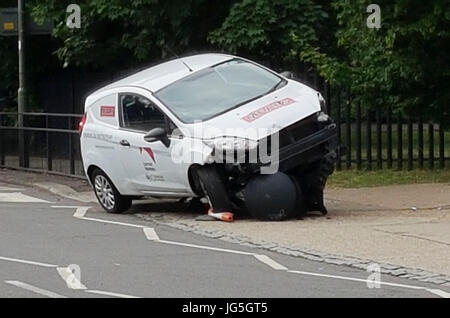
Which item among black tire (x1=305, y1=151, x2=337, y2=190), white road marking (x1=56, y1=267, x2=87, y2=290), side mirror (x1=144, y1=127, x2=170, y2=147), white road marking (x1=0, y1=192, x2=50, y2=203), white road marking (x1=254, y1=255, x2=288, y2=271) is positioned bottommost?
white road marking (x1=0, y1=192, x2=50, y2=203)

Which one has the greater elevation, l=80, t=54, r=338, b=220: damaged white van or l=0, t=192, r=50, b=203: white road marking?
l=80, t=54, r=338, b=220: damaged white van

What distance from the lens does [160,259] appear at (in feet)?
37.5

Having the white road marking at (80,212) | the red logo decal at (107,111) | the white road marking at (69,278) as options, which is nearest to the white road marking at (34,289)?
the white road marking at (69,278)

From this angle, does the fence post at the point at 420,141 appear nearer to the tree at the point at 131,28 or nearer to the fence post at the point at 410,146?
the fence post at the point at 410,146

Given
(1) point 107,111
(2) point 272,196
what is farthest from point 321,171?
(1) point 107,111

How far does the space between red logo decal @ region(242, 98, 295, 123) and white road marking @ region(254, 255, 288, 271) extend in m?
2.91

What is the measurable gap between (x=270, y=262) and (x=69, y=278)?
2.18 metres

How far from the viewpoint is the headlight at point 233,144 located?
1375 cm

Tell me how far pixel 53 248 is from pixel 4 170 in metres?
11.6

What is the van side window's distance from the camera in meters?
14.8

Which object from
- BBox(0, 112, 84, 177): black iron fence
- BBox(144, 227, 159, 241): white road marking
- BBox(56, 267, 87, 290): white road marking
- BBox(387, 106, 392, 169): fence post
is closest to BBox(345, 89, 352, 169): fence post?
BBox(387, 106, 392, 169): fence post

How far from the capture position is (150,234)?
13414mm

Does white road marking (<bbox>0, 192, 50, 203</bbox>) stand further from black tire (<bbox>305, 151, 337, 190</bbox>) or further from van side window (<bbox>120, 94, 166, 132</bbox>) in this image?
black tire (<bbox>305, 151, 337, 190</bbox>)

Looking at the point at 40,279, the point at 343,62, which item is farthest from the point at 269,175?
the point at 343,62
